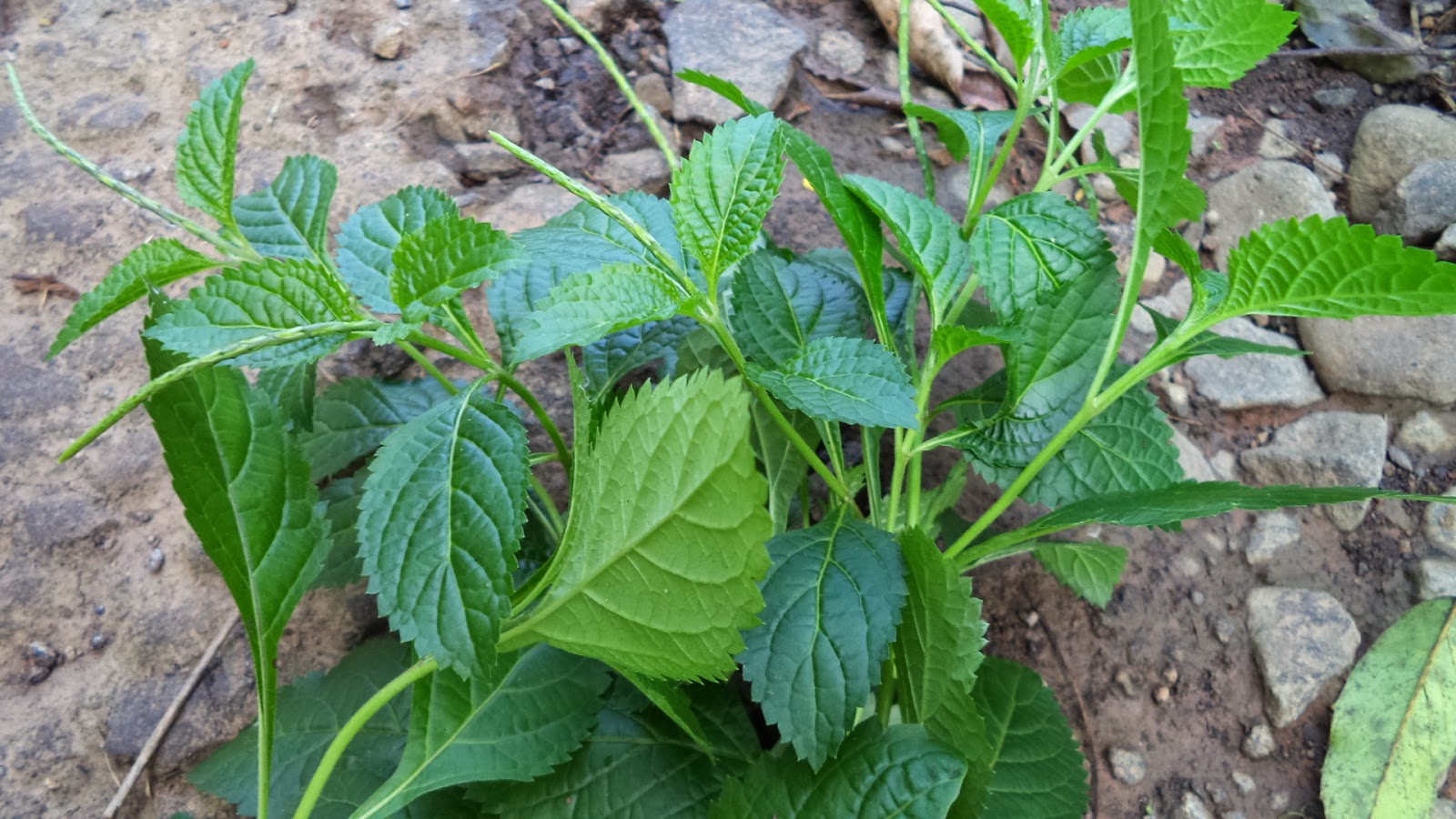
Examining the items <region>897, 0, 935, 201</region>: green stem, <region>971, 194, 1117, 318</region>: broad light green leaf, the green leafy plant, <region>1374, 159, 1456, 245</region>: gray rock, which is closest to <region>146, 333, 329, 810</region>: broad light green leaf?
the green leafy plant

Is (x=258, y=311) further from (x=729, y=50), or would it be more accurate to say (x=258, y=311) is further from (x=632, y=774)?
(x=729, y=50)

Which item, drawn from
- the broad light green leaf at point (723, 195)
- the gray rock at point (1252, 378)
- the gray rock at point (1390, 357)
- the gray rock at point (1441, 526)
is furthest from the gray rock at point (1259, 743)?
the broad light green leaf at point (723, 195)

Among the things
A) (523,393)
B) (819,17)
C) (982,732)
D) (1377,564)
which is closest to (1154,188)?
(982,732)

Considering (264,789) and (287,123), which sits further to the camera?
(287,123)

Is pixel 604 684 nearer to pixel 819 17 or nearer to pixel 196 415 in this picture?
pixel 196 415

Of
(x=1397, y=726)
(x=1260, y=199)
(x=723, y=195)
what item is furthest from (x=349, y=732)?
(x=1260, y=199)
